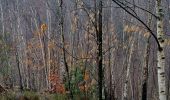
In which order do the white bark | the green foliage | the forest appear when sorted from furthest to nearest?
the green foliage, the forest, the white bark

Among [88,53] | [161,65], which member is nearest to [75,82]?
[88,53]

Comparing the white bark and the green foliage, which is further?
the green foliage

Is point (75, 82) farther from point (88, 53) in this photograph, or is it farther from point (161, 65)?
point (161, 65)

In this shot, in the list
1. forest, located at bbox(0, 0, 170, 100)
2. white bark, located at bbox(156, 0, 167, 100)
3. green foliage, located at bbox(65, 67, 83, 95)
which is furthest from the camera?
green foliage, located at bbox(65, 67, 83, 95)

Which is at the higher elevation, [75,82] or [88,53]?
[88,53]

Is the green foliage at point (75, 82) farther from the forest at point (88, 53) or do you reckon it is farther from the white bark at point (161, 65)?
the white bark at point (161, 65)

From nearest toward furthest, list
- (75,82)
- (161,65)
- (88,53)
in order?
(161,65), (75,82), (88,53)

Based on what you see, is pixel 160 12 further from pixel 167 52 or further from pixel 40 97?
pixel 167 52

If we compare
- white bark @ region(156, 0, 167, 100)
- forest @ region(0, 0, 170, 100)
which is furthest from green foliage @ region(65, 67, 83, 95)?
white bark @ region(156, 0, 167, 100)

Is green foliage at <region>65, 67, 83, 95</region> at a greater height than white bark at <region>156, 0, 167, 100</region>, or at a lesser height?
lesser

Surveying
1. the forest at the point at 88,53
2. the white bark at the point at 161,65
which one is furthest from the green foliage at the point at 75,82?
the white bark at the point at 161,65

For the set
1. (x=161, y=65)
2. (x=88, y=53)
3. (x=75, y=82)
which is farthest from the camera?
(x=88, y=53)

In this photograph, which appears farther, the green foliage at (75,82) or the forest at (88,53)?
the green foliage at (75,82)

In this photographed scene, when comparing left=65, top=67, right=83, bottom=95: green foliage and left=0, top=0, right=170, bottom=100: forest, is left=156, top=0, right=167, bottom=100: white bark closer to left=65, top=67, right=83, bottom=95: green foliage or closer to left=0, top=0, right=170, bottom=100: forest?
left=0, top=0, right=170, bottom=100: forest
